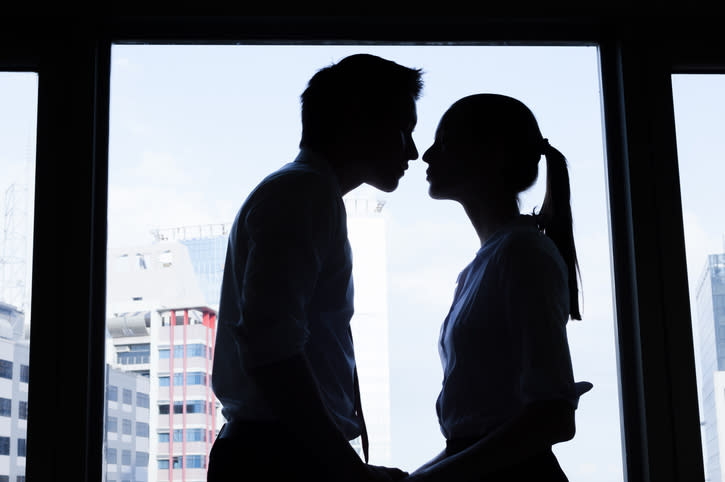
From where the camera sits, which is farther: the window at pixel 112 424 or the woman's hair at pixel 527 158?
the window at pixel 112 424

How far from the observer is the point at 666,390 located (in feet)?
6.19

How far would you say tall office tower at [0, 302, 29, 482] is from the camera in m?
1.86

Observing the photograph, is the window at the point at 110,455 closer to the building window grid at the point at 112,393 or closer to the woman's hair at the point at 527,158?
the building window grid at the point at 112,393

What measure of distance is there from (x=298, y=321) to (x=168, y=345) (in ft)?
2.76

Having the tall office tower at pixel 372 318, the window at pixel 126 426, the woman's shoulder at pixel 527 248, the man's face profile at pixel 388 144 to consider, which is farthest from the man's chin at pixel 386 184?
the window at pixel 126 426

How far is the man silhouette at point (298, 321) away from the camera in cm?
119

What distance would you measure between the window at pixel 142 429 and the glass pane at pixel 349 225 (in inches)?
0.5

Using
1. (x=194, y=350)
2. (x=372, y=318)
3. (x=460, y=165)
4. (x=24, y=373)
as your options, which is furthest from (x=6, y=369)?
(x=460, y=165)

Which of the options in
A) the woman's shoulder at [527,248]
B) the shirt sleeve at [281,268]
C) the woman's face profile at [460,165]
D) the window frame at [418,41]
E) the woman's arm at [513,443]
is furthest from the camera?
the window frame at [418,41]

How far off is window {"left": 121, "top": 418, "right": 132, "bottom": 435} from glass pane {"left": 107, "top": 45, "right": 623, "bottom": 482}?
24mm

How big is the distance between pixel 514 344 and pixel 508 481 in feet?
0.75

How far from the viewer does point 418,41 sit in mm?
2062

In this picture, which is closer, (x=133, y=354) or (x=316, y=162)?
(x=316, y=162)

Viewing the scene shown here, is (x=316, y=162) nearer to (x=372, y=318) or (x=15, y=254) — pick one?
(x=372, y=318)
